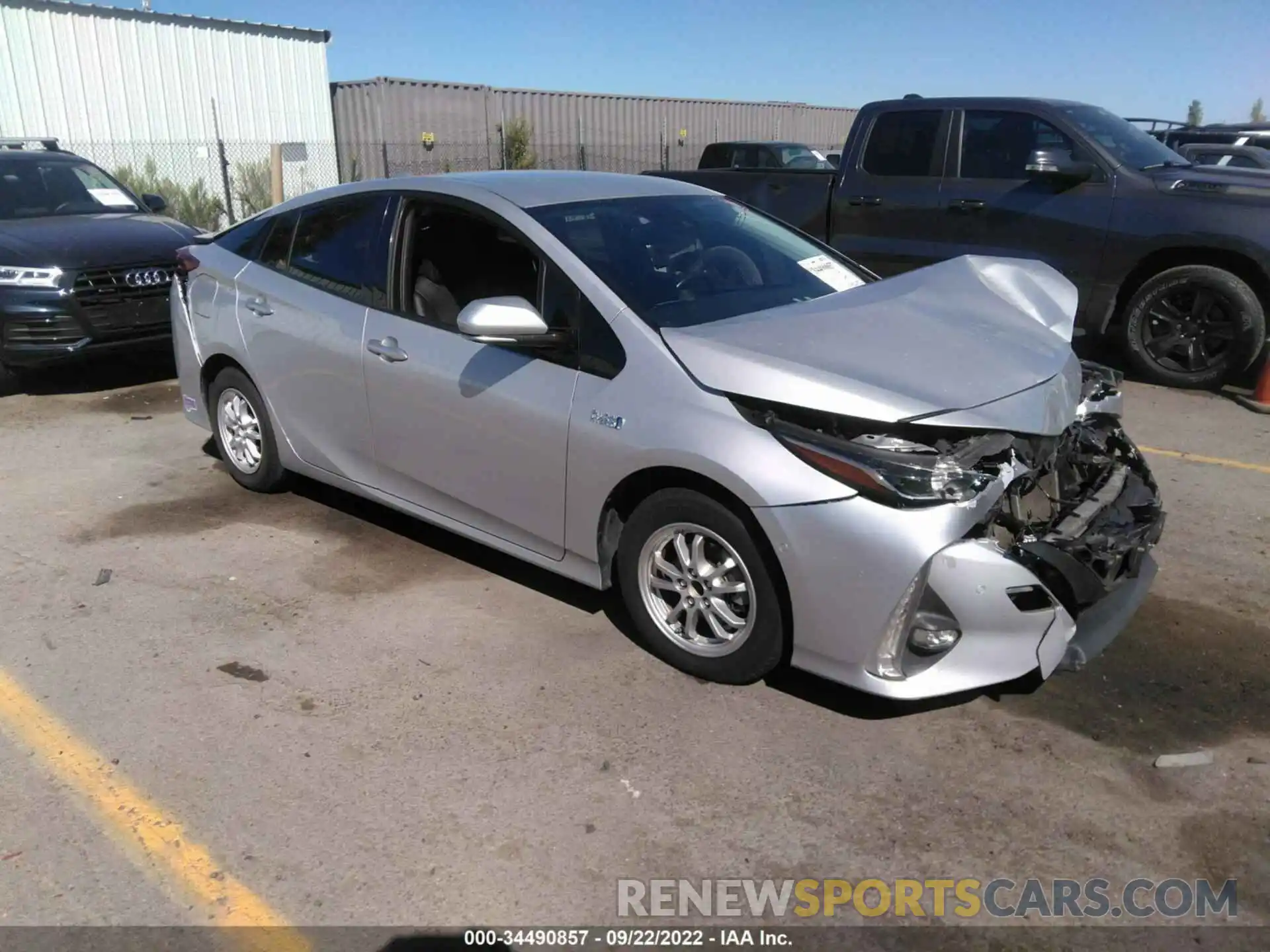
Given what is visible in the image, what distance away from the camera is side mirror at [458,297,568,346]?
144 inches

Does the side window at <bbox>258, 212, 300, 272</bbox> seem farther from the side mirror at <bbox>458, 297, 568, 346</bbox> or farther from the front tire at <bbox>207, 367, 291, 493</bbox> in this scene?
the side mirror at <bbox>458, 297, 568, 346</bbox>

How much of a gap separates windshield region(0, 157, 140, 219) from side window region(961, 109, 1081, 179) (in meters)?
7.10

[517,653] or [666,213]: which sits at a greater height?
[666,213]

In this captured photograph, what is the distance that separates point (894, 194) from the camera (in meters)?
8.43

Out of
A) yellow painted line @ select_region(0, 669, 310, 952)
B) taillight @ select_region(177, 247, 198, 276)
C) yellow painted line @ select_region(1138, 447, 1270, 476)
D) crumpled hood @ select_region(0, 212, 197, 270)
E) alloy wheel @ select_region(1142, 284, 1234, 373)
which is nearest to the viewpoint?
yellow painted line @ select_region(0, 669, 310, 952)

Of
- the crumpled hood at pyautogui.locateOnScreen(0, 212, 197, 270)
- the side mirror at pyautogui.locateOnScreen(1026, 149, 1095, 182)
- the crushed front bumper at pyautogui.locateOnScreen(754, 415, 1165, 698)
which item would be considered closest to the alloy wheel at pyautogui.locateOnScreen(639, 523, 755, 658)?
the crushed front bumper at pyautogui.locateOnScreen(754, 415, 1165, 698)

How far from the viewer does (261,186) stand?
2022cm

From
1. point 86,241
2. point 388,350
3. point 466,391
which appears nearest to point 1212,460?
point 466,391

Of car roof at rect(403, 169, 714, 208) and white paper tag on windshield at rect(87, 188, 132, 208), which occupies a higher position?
car roof at rect(403, 169, 714, 208)

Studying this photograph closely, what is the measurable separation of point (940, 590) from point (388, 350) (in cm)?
248

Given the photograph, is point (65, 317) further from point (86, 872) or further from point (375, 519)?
point (86, 872)

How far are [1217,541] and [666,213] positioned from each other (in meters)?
3.01

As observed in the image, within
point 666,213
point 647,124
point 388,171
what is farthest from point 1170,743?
point 647,124

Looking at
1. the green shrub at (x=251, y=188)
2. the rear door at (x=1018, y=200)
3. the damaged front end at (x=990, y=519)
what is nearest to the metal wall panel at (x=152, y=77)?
the green shrub at (x=251, y=188)
